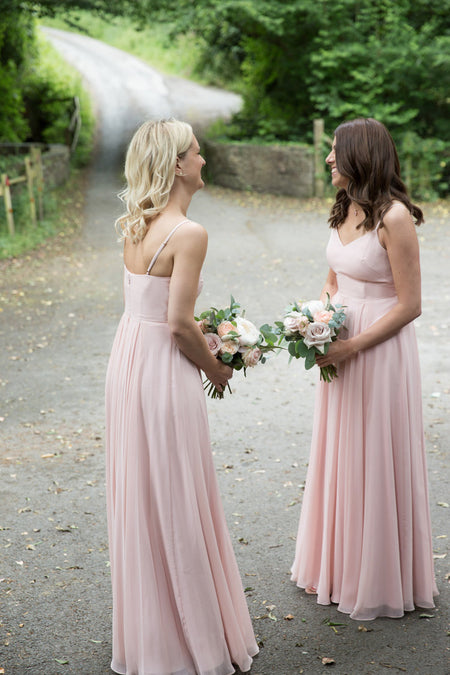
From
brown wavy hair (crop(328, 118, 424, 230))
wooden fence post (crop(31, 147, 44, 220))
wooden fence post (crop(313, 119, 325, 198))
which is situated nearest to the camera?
brown wavy hair (crop(328, 118, 424, 230))

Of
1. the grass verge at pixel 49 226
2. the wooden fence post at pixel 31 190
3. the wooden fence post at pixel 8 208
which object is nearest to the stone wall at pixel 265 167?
the grass verge at pixel 49 226

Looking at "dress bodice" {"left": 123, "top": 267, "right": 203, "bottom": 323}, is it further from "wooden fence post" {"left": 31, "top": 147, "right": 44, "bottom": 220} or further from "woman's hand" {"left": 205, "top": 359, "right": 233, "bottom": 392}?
"wooden fence post" {"left": 31, "top": 147, "right": 44, "bottom": 220}

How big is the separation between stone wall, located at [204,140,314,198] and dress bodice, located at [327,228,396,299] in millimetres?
17044

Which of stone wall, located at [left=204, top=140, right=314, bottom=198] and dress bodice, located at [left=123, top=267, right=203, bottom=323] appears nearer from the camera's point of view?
dress bodice, located at [left=123, top=267, right=203, bottom=323]

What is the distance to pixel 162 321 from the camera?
3.34 metres

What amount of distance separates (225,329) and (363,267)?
0.79 m

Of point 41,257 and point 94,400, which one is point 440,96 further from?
point 94,400

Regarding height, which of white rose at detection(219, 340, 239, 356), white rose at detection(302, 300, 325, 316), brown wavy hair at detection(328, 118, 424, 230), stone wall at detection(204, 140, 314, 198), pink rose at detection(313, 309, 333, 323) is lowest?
stone wall at detection(204, 140, 314, 198)

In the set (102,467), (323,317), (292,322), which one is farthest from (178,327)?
(102,467)

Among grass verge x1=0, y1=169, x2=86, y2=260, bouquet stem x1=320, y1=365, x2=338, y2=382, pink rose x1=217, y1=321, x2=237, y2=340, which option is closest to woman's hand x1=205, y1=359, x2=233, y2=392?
pink rose x1=217, y1=321, x2=237, y2=340

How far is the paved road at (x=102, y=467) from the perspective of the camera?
12.7 feet

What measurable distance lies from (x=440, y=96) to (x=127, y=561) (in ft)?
67.2

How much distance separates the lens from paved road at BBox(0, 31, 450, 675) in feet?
12.7

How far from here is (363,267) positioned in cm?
381
